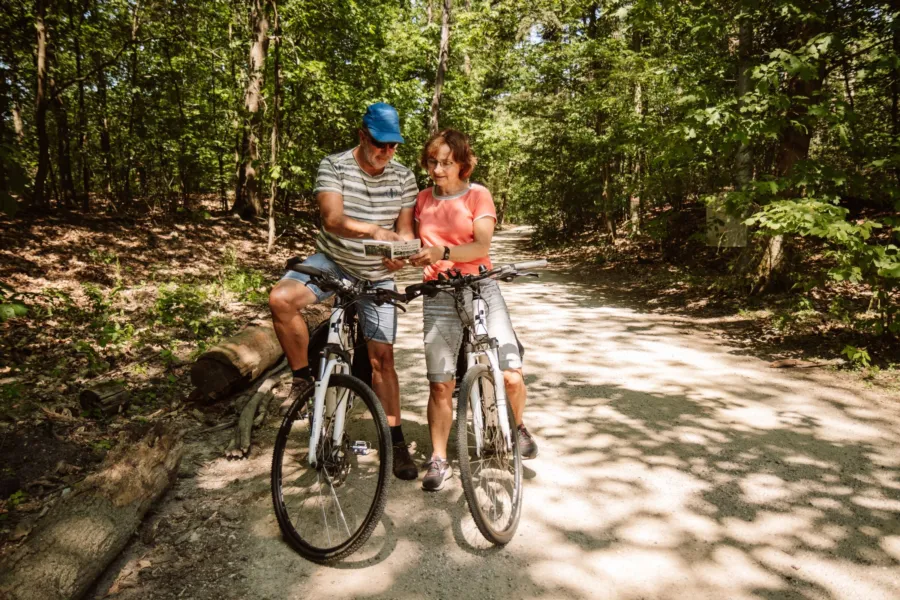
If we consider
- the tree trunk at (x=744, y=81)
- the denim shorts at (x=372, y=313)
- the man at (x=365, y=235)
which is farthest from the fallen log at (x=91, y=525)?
the tree trunk at (x=744, y=81)

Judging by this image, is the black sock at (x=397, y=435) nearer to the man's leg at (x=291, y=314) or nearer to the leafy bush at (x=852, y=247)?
the man's leg at (x=291, y=314)

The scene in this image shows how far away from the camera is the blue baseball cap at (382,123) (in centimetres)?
301

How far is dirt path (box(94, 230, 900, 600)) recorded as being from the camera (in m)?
2.51

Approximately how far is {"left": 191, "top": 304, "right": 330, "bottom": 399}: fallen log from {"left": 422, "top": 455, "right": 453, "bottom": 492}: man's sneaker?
90.9 inches

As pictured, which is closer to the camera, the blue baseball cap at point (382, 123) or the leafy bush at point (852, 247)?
the blue baseball cap at point (382, 123)

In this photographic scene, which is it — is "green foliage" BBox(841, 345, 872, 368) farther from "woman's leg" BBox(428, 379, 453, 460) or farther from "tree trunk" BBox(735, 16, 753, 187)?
"woman's leg" BBox(428, 379, 453, 460)

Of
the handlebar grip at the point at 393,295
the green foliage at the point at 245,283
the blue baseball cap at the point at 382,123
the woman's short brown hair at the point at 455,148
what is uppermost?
the blue baseball cap at the point at 382,123

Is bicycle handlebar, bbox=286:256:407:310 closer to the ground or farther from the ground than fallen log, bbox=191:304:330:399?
farther from the ground

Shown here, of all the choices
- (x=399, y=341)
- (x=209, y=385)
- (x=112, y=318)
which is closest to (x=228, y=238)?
(x=112, y=318)

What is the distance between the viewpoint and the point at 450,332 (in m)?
3.21

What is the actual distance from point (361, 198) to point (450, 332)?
1.07 meters

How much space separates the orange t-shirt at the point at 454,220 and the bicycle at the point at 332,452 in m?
0.48

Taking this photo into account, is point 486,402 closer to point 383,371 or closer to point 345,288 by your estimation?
point 383,371

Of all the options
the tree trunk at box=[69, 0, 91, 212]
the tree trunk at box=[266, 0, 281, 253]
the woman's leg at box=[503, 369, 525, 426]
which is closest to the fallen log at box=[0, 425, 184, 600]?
the woman's leg at box=[503, 369, 525, 426]
